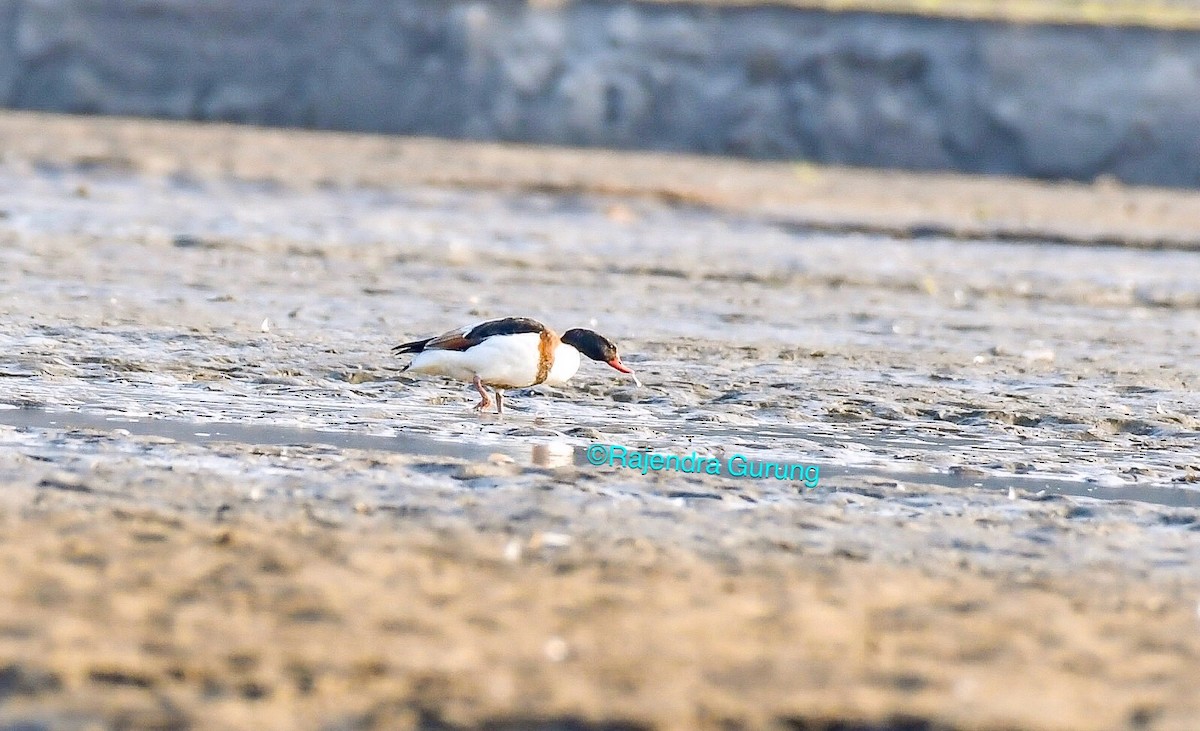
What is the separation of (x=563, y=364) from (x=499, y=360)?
15.2 inches

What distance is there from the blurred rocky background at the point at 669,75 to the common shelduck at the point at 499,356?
1589 centimetres

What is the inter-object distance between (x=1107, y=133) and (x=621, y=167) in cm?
628

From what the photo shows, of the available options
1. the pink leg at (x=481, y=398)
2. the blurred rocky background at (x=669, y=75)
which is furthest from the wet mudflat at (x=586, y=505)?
the blurred rocky background at (x=669, y=75)

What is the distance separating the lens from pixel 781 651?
437 centimetres

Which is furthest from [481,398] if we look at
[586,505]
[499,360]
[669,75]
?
[669,75]

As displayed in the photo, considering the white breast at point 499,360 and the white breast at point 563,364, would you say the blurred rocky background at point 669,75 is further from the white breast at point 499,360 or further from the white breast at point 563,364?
the white breast at point 499,360

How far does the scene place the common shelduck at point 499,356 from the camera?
7402 millimetres

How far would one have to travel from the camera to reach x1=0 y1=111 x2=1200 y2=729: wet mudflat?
13.5 ft

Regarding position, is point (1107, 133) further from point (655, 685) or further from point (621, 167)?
point (655, 685)

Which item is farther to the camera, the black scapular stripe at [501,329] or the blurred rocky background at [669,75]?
the blurred rocky background at [669,75]

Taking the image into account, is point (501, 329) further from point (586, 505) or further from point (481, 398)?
point (586, 505)

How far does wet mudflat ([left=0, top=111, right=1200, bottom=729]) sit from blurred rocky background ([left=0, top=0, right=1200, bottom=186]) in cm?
1107

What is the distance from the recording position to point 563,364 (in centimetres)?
770

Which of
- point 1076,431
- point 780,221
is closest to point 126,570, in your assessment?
point 1076,431
